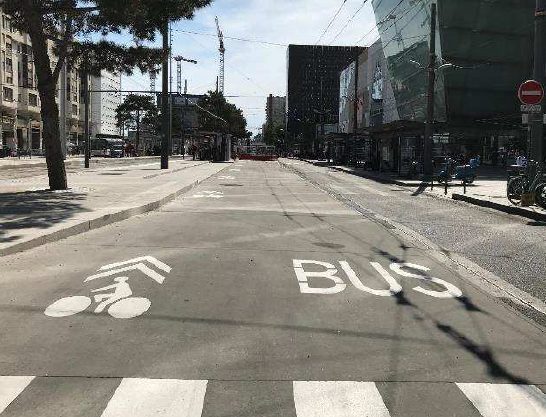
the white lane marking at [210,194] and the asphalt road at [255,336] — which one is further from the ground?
the white lane marking at [210,194]

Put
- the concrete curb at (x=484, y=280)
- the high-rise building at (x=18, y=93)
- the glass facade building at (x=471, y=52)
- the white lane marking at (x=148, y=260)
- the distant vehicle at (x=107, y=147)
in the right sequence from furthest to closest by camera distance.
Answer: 1. the distant vehicle at (x=107, y=147)
2. the high-rise building at (x=18, y=93)
3. the glass facade building at (x=471, y=52)
4. the white lane marking at (x=148, y=260)
5. the concrete curb at (x=484, y=280)

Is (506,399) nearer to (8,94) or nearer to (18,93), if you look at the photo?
(8,94)

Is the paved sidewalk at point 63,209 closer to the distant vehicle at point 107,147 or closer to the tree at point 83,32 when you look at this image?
the tree at point 83,32

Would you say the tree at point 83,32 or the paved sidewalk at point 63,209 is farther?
the tree at point 83,32

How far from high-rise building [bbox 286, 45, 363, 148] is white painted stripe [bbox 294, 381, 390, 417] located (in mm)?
145159

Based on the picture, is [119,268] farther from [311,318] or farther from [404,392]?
[404,392]

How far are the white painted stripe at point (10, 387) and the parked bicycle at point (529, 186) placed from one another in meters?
14.1

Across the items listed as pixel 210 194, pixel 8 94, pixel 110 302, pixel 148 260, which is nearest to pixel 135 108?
pixel 8 94

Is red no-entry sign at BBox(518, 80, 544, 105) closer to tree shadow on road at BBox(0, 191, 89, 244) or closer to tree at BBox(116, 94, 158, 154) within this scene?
tree shadow on road at BBox(0, 191, 89, 244)

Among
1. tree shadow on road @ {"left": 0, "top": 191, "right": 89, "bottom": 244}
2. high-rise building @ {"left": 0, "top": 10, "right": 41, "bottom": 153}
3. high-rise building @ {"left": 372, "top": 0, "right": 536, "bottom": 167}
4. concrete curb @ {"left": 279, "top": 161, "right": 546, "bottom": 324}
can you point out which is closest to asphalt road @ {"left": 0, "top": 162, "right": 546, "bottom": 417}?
concrete curb @ {"left": 279, "top": 161, "right": 546, "bottom": 324}

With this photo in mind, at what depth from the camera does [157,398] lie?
11.9 feet

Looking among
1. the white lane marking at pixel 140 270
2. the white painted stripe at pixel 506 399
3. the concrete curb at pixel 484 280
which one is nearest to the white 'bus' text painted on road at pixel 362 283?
the concrete curb at pixel 484 280

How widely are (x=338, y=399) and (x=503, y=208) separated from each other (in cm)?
1369

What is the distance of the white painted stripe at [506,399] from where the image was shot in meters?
3.54
